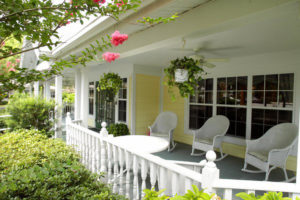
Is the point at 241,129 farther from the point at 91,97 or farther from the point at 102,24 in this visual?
the point at 91,97

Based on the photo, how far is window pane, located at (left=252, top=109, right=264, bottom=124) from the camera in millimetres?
4182

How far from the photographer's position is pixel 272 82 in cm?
400

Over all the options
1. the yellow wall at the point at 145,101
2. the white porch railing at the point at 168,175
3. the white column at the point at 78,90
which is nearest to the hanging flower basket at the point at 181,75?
the white porch railing at the point at 168,175

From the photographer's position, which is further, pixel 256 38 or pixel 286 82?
pixel 286 82

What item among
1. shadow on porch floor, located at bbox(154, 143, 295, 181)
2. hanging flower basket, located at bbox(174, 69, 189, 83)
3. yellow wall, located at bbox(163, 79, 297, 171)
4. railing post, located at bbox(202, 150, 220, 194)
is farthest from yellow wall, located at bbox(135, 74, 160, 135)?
railing post, located at bbox(202, 150, 220, 194)

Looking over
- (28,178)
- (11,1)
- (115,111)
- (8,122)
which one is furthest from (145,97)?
Answer: (11,1)

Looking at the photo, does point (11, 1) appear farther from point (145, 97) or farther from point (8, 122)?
point (145, 97)

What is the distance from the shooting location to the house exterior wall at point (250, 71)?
362 centimetres

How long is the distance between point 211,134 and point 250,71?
180cm

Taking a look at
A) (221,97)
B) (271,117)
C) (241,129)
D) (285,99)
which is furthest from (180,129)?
(285,99)

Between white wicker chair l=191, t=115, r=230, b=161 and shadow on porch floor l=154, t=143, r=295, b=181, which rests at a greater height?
white wicker chair l=191, t=115, r=230, b=161

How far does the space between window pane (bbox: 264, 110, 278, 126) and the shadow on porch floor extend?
98 cm

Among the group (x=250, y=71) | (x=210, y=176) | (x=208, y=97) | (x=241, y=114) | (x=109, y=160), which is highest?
(x=250, y=71)

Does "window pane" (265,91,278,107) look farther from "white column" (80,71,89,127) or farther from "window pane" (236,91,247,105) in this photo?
"white column" (80,71,89,127)
